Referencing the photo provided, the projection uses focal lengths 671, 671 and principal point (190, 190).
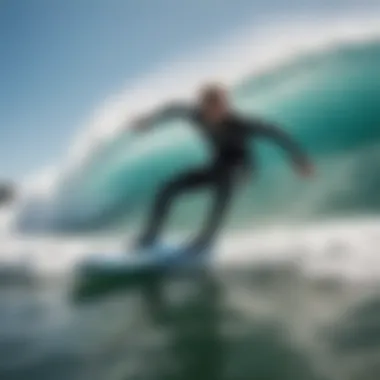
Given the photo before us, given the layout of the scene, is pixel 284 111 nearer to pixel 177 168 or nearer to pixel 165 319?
pixel 177 168

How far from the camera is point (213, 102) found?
1.35 metres

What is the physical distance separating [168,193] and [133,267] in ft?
0.53

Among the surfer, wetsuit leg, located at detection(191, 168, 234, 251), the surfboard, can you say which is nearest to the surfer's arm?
the surfer

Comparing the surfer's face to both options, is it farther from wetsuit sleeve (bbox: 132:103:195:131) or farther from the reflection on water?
the reflection on water

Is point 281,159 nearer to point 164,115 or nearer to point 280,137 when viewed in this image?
point 280,137

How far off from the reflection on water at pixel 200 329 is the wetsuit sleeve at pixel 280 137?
22 centimetres

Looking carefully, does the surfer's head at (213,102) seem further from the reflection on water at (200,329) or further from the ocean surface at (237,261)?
the reflection on water at (200,329)

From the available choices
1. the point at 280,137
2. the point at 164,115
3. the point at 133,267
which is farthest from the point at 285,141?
the point at 133,267

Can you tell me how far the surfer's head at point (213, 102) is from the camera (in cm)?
134

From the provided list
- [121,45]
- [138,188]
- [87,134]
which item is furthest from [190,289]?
[121,45]

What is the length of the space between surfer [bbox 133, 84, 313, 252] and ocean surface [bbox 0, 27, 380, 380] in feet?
0.07

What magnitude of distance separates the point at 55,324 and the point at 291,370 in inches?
17.8

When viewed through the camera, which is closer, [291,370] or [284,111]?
[291,370]

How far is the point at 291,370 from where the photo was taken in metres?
1.19
